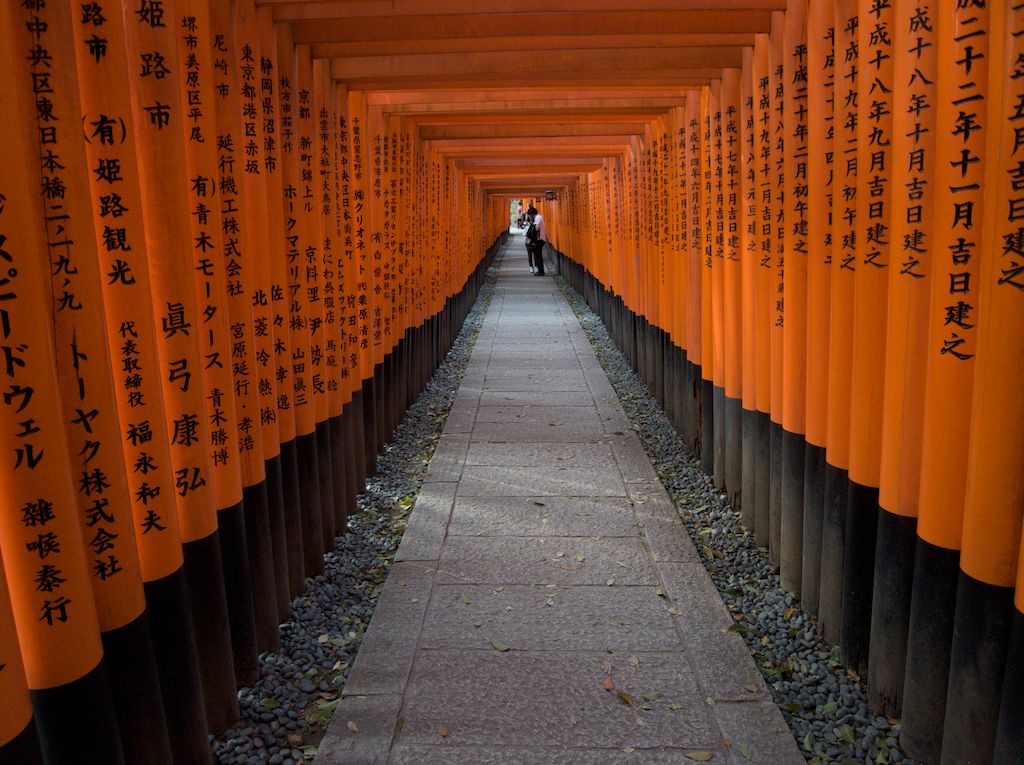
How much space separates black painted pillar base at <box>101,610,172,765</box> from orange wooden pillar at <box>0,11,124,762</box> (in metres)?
0.16

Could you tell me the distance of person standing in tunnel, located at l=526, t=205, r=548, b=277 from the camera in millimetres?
24873

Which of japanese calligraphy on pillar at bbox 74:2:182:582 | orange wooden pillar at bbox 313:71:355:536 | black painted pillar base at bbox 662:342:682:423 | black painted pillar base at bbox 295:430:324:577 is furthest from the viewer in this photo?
black painted pillar base at bbox 662:342:682:423

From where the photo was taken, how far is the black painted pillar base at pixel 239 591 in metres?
3.40

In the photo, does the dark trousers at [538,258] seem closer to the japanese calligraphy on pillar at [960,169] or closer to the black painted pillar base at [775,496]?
the black painted pillar base at [775,496]

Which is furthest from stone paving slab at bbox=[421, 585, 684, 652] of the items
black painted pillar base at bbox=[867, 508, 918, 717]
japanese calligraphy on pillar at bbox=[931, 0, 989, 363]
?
japanese calligraphy on pillar at bbox=[931, 0, 989, 363]

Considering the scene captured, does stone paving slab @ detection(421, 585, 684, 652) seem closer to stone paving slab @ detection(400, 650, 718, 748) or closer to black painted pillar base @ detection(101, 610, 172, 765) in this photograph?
stone paving slab @ detection(400, 650, 718, 748)

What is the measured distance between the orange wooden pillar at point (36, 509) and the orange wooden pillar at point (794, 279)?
125 inches

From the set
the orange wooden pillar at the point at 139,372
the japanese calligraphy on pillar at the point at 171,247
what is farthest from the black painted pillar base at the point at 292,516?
the orange wooden pillar at the point at 139,372

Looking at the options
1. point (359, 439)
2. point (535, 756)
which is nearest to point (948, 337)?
point (535, 756)

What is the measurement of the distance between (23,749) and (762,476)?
397cm

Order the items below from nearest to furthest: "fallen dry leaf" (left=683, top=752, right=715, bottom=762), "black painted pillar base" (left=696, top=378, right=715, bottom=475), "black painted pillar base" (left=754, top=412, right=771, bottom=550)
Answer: "fallen dry leaf" (left=683, top=752, right=715, bottom=762) < "black painted pillar base" (left=754, top=412, right=771, bottom=550) < "black painted pillar base" (left=696, top=378, right=715, bottom=475)

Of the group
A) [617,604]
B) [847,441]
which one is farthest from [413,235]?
[847,441]

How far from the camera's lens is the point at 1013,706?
7.60 feet

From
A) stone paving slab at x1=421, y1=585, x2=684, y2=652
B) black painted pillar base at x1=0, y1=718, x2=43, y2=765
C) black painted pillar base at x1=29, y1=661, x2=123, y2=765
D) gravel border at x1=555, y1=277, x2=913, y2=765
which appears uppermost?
black painted pillar base at x1=0, y1=718, x2=43, y2=765
